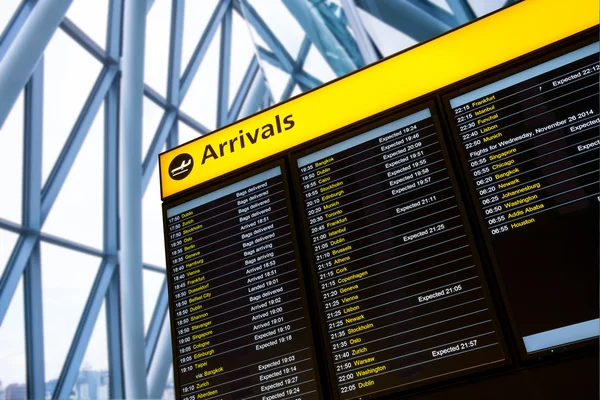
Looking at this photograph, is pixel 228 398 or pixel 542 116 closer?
pixel 542 116

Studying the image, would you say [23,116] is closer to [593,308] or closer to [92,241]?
[92,241]

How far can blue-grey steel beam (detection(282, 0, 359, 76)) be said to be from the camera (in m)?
9.00

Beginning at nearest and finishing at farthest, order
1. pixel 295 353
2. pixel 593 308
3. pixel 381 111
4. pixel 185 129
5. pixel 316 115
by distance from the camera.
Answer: pixel 593 308, pixel 295 353, pixel 381 111, pixel 316 115, pixel 185 129

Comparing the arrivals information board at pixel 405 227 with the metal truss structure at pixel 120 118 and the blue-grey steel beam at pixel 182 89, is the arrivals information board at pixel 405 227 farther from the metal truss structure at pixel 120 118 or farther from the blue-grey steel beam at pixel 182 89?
the blue-grey steel beam at pixel 182 89

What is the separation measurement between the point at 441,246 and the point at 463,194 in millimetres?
281

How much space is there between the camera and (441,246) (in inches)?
110

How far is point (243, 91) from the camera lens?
1967cm

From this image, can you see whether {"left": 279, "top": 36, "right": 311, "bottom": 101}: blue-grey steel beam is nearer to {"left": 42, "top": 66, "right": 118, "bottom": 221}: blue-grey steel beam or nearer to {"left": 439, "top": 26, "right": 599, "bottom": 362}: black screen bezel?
{"left": 42, "top": 66, "right": 118, "bottom": 221}: blue-grey steel beam

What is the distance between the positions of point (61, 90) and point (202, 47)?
19.8 feet

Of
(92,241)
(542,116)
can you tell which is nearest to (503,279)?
(542,116)

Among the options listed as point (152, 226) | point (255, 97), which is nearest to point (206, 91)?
point (255, 97)

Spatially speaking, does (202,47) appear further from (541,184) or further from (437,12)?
(541,184)

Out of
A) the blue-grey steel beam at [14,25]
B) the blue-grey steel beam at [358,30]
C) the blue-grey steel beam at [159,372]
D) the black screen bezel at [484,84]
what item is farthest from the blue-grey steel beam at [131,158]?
the black screen bezel at [484,84]

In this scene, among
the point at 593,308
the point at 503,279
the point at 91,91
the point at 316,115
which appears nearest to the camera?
the point at 593,308
